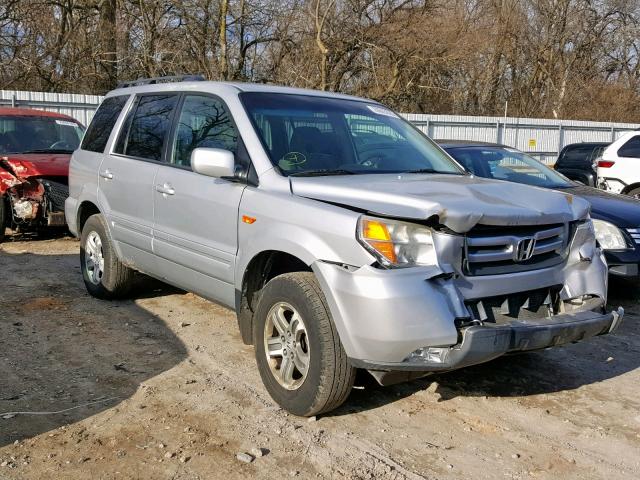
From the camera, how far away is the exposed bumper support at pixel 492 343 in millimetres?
3213

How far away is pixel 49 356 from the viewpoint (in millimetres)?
4773

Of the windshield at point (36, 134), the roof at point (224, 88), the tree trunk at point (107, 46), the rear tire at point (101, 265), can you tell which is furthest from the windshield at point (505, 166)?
the tree trunk at point (107, 46)

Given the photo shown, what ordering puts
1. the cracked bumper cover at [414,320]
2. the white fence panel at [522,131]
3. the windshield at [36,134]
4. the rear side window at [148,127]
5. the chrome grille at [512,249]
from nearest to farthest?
the cracked bumper cover at [414,320] < the chrome grille at [512,249] < the rear side window at [148,127] < the windshield at [36,134] < the white fence panel at [522,131]

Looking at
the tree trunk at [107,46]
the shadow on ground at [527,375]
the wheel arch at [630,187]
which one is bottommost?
the shadow on ground at [527,375]

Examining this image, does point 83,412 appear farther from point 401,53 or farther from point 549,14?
point 549,14

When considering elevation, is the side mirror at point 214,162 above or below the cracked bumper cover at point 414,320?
above

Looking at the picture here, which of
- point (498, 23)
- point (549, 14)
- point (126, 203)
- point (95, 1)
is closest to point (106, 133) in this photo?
point (126, 203)

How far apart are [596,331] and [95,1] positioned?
22498 millimetres

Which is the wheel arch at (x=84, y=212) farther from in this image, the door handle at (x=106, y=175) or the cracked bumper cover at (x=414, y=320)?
the cracked bumper cover at (x=414, y=320)

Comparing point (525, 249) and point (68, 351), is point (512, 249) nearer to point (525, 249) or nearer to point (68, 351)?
point (525, 249)

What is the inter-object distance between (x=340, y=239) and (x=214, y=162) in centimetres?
107

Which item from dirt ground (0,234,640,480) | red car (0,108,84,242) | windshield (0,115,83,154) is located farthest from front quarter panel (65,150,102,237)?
windshield (0,115,83,154)

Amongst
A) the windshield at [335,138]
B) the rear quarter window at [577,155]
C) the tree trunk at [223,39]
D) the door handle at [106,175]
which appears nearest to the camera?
the windshield at [335,138]

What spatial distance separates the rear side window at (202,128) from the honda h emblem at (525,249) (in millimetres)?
1898
